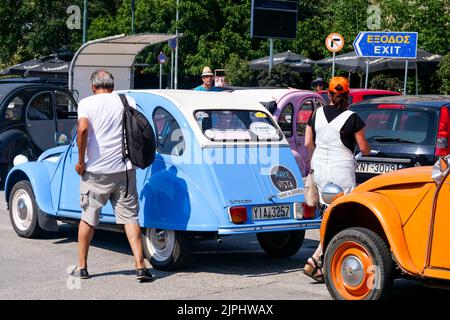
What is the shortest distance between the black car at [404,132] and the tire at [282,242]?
2125 mm

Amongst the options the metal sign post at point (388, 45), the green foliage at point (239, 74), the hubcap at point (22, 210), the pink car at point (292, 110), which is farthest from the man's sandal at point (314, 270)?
the green foliage at point (239, 74)

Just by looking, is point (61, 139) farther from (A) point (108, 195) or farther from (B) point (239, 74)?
(B) point (239, 74)

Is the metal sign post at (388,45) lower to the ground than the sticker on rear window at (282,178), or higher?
higher

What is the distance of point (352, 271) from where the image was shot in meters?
6.68

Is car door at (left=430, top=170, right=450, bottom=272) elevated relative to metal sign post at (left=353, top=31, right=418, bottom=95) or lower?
lower

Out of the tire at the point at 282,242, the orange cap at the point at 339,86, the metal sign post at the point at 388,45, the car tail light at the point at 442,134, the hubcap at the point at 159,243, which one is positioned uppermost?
the metal sign post at the point at 388,45

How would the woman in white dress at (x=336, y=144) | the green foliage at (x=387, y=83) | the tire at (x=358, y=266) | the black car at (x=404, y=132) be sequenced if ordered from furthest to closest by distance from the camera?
the green foliage at (x=387, y=83), the black car at (x=404, y=132), the woman in white dress at (x=336, y=144), the tire at (x=358, y=266)

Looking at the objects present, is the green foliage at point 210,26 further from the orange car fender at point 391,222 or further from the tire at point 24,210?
the orange car fender at point 391,222

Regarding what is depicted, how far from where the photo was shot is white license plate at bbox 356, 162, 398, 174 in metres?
10.6

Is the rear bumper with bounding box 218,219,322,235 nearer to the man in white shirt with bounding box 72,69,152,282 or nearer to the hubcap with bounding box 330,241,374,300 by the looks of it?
the man in white shirt with bounding box 72,69,152,282

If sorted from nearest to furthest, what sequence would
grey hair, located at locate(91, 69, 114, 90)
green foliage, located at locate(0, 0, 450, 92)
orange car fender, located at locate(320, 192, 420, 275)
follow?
1. orange car fender, located at locate(320, 192, 420, 275)
2. grey hair, located at locate(91, 69, 114, 90)
3. green foliage, located at locate(0, 0, 450, 92)

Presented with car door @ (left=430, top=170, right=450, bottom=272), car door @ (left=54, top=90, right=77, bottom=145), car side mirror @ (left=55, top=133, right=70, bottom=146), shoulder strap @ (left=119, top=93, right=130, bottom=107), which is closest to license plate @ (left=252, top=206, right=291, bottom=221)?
shoulder strap @ (left=119, top=93, right=130, bottom=107)

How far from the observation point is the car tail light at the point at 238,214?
25.6 ft

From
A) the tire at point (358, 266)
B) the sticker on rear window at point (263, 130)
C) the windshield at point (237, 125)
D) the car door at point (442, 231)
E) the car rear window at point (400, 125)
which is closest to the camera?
the car door at point (442, 231)
